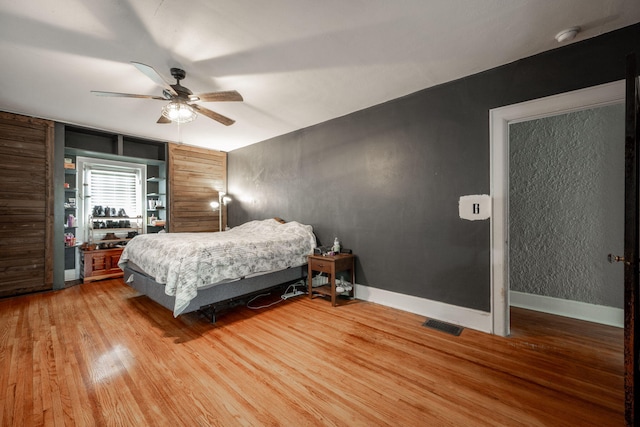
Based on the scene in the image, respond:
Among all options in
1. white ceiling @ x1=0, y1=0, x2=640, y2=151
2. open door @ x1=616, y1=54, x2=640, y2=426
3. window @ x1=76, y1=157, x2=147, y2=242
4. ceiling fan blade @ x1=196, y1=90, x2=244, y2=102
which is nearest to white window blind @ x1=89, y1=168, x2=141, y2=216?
window @ x1=76, y1=157, x2=147, y2=242

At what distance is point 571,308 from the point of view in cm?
279

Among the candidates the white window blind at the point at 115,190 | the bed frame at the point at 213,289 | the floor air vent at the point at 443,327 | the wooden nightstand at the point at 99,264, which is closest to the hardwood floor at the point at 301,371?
the floor air vent at the point at 443,327

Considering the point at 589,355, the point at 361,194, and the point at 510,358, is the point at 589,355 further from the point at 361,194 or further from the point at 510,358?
the point at 361,194

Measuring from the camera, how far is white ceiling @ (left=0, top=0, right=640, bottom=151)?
1.72m

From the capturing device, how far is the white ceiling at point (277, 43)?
1719mm

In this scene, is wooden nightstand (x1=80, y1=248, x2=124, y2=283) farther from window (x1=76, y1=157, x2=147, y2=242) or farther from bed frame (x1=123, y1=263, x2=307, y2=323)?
bed frame (x1=123, y1=263, x2=307, y2=323)

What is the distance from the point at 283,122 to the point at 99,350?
346cm

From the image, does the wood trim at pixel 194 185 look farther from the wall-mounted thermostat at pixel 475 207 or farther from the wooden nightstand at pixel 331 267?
the wall-mounted thermostat at pixel 475 207

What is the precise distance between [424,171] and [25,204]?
5.57m

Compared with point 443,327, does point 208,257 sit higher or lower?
higher

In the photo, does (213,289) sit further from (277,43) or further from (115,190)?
(115,190)

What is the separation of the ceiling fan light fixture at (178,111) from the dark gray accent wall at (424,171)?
74.7 inches

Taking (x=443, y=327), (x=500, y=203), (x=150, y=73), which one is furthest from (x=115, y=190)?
(x=500, y=203)

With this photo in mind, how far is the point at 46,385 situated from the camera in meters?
1.72
